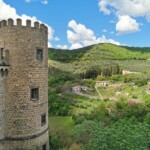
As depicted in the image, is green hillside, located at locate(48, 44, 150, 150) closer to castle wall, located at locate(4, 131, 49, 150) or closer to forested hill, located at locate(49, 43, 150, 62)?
forested hill, located at locate(49, 43, 150, 62)

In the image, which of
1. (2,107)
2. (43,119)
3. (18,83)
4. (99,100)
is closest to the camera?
(2,107)

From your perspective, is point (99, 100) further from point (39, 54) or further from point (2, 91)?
point (2, 91)

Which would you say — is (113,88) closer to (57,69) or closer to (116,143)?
(57,69)

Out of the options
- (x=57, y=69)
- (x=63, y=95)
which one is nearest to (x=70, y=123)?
(x=63, y=95)

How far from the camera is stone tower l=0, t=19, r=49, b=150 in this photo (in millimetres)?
18000

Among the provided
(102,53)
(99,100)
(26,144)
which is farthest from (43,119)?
(102,53)

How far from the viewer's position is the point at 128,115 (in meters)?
54.1

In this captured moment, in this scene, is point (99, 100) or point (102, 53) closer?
point (99, 100)

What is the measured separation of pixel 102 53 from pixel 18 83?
481ft

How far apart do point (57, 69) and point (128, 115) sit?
6842 centimetres

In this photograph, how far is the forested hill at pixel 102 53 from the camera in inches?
5950

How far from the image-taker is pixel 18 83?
18094 mm

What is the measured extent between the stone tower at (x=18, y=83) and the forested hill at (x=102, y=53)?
122 metres

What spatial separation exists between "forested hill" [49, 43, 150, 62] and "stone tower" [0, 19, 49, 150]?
4808 inches
